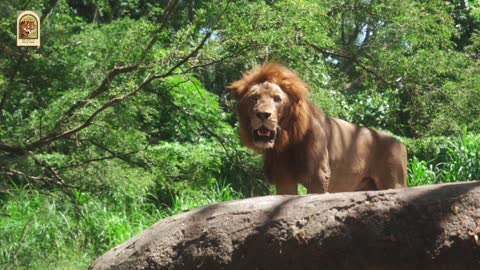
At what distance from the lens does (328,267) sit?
3.82 meters

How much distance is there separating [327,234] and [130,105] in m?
4.31

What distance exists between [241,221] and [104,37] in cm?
482

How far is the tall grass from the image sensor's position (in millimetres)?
10531

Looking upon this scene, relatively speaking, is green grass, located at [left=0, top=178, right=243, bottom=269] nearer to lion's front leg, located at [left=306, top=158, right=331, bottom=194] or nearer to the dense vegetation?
the dense vegetation


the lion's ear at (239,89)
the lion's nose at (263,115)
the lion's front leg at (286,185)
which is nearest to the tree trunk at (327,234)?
the lion's nose at (263,115)

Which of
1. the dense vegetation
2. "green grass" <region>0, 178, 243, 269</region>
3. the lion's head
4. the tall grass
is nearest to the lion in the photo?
the lion's head

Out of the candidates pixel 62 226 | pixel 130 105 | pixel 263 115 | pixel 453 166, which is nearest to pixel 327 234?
pixel 263 115

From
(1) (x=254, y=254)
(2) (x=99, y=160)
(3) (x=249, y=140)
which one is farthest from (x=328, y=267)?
(2) (x=99, y=160)

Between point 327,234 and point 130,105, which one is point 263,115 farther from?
point 327,234

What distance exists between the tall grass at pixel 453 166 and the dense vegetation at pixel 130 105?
81 centimetres

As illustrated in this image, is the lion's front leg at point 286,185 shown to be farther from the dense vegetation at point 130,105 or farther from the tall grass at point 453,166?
the tall grass at point 453,166

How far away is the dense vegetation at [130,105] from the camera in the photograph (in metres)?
7.59

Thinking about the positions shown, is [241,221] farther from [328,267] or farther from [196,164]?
[196,164]

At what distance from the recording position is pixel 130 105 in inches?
308
